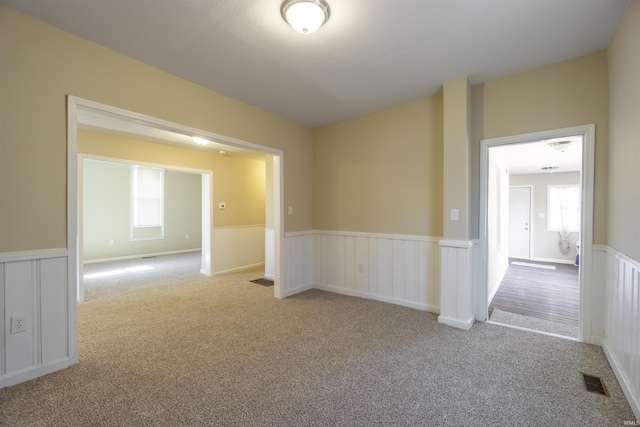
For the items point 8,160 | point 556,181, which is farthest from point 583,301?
point 556,181

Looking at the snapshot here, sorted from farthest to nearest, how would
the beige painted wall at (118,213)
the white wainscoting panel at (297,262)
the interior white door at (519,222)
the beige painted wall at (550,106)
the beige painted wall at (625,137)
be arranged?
1. the interior white door at (519,222)
2. the beige painted wall at (118,213)
3. the white wainscoting panel at (297,262)
4. the beige painted wall at (550,106)
5. the beige painted wall at (625,137)

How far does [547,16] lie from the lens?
6.38ft

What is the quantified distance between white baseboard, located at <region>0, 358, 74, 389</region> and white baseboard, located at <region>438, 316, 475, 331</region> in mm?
3386

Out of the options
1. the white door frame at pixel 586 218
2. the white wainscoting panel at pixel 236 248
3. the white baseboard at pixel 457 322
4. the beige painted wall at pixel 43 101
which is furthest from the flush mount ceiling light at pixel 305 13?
the white wainscoting panel at pixel 236 248

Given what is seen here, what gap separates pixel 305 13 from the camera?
1794mm

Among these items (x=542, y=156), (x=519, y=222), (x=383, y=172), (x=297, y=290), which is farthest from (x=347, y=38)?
(x=519, y=222)

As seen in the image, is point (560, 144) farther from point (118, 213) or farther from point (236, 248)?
point (118, 213)

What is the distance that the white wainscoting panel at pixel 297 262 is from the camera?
4.01 metres

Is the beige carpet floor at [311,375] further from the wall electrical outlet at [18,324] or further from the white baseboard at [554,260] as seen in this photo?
the white baseboard at [554,260]

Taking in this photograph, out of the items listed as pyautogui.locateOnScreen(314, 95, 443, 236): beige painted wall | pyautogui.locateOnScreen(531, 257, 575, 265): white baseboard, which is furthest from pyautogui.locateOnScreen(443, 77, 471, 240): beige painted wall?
pyautogui.locateOnScreen(531, 257, 575, 265): white baseboard

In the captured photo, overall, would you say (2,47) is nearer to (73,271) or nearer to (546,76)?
(73,271)

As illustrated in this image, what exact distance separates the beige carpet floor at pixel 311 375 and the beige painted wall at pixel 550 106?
51.1 inches

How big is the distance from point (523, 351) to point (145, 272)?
6.16 meters

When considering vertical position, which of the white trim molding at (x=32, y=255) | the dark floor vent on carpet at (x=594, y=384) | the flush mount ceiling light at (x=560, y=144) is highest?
the flush mount ceiling light at (x=560, y=144)
